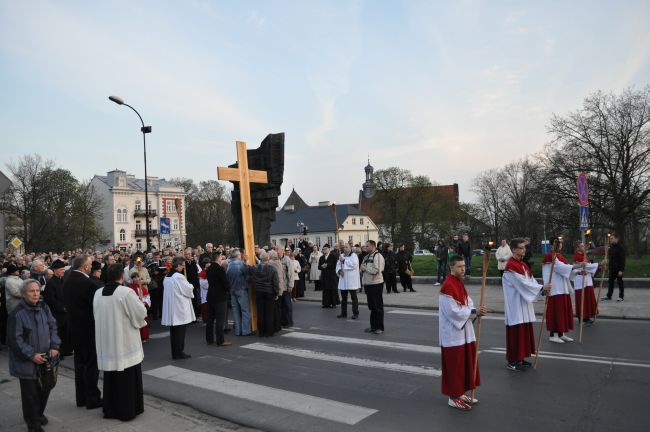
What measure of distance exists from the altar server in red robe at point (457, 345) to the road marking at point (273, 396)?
101 centimetres

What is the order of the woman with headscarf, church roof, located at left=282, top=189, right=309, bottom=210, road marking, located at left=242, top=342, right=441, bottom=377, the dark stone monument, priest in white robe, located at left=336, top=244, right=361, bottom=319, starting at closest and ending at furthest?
the woman with headscarf, road marking, located at left=242, top=342, right=441, bottom=377, priest in white robe, located at left=336, top=244, right=361, bottom=319, the dark stone monument, church roof, located at left=282, top=189, right=309, bottom=210

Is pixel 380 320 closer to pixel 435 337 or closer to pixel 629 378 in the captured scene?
pixel 435 337

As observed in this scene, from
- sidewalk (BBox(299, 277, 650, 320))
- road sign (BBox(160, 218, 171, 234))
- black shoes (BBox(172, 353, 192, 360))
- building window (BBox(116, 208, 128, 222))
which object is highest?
building window (BBox(116, 208, 128, 222))

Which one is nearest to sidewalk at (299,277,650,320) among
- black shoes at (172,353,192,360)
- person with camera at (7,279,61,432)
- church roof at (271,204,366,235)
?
black shoes at (172,353,192,360)

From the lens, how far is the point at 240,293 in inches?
436

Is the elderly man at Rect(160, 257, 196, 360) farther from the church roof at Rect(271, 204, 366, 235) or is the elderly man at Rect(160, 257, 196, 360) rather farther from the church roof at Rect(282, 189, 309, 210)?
the church roof at Rect(282, 189, 309, 210)

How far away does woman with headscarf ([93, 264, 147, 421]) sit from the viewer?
18.9ft

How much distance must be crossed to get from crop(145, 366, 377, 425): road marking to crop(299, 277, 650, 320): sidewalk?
7853 millimetres

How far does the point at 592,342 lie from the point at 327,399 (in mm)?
5479

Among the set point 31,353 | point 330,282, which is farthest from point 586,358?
point 330,282

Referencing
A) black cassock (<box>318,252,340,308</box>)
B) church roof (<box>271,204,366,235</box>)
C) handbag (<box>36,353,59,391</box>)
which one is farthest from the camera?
church roof (<box>271,204,366,235</box>)

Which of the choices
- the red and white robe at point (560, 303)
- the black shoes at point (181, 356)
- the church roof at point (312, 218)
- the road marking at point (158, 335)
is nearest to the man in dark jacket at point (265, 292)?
the black shoes at point (181, 356)

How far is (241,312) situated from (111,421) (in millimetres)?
5403

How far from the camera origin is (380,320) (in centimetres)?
1070
